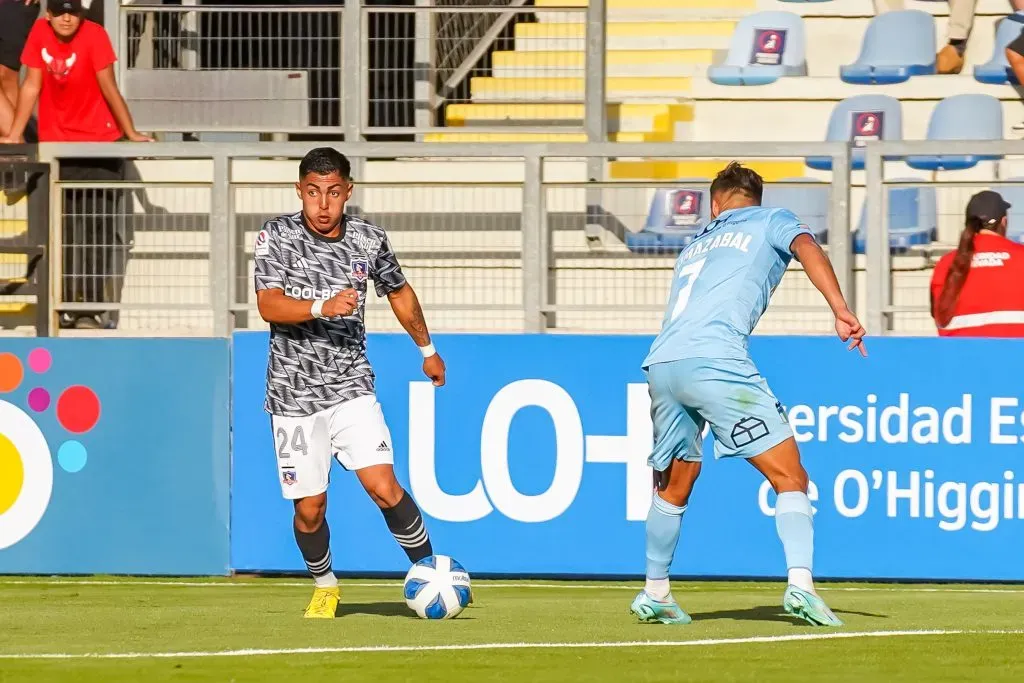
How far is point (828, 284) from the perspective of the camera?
6.89 m

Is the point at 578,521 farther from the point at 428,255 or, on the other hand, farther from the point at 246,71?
the point at 246,71

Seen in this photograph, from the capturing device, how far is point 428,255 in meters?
10.7

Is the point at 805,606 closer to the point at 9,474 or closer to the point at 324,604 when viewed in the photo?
the point at 324,604

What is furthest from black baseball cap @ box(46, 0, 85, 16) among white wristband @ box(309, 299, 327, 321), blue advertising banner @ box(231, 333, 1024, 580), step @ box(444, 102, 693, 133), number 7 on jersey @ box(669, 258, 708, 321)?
number 7 on jersey @ box(669, 258, 708, 321)

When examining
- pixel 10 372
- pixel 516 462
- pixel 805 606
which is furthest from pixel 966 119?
pixel 805 606

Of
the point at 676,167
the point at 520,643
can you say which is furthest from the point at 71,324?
the point at 520,643

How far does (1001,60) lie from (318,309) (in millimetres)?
9453

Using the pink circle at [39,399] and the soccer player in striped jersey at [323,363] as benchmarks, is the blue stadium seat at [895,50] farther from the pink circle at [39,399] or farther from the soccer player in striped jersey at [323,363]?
the soccer player in striped jersey at [323,363]

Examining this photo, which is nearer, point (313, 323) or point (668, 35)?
point (313, 323)

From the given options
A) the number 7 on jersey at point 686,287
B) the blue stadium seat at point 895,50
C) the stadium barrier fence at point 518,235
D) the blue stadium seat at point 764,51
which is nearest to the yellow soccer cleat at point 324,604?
the number 7 on jersey at point 686,287

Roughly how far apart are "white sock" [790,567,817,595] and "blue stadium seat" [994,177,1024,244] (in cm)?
393

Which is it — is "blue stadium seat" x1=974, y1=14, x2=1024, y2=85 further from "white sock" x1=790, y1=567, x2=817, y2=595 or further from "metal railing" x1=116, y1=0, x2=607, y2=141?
"white sock" x1=790, y1=567, x2=817, y2=595

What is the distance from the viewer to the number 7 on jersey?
7340 mm

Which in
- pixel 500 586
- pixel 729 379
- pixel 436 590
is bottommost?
pixel 500 586
